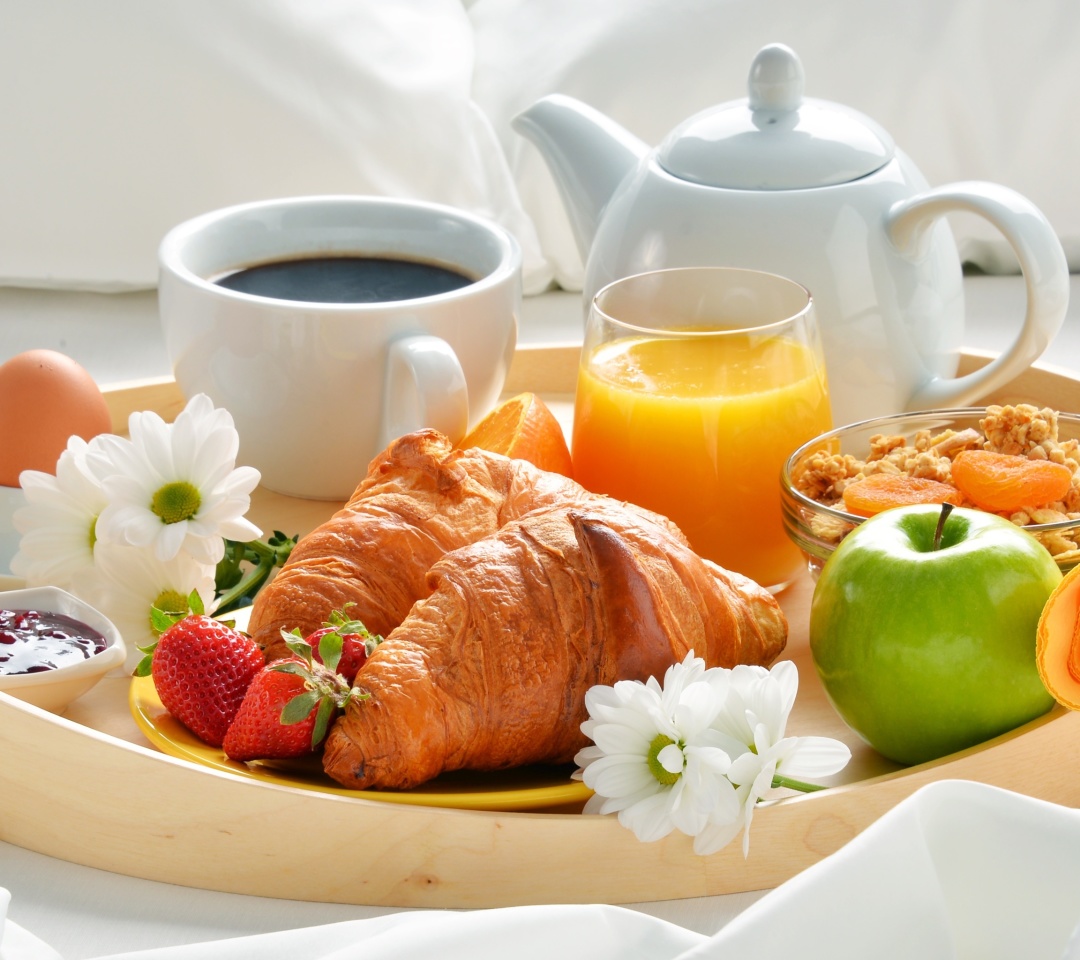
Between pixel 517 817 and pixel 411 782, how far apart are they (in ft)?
0.22

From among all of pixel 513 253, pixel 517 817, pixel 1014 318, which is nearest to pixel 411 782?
pixel 517 817

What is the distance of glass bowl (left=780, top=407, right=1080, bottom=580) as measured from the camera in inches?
32.2

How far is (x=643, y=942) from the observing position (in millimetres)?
598

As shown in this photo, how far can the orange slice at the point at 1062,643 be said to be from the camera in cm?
70

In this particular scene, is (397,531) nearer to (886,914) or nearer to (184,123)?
(886,914)

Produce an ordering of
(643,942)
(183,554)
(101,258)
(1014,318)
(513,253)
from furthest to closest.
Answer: (101,258) < (1014,318) < (513,253) < (183,554) < (643,942)

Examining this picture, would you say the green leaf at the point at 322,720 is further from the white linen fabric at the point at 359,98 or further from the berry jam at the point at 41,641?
the white linen fabric at the point at 359,98

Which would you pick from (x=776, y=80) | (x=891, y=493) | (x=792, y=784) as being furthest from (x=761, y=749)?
(x=776, y=80)

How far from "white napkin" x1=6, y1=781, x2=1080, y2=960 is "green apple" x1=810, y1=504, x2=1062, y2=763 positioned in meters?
0.12

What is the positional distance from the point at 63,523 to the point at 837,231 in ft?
2.00

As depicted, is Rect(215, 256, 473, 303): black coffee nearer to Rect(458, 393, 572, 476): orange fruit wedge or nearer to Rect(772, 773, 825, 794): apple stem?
Rect(458, 393, 572, 476): orange fruit wedge

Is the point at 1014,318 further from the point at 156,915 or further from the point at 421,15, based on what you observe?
the point at 156,915

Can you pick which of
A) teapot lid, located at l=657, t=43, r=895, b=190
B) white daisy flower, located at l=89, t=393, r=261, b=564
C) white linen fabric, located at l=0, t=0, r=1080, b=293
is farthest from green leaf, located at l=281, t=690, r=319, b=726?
white linen fabric, located at l=0, t=0, r=1080, b=293

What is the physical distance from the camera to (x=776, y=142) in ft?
3.50
